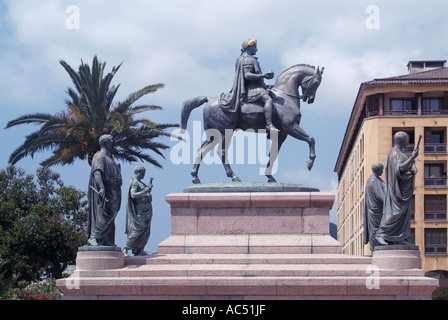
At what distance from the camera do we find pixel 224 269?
16.4m

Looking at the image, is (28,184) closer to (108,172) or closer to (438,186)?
(108,172)

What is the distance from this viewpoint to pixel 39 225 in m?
37.9

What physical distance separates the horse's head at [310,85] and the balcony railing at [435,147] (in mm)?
43167

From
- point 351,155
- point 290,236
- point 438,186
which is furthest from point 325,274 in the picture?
point 351,155

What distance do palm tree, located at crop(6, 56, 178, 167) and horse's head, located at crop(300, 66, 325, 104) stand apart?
1457cm

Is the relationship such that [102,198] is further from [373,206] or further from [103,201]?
[373,206]

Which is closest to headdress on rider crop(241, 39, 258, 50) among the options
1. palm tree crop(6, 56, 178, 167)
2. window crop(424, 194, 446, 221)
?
palm tree crop(6, 56, 178, 167)

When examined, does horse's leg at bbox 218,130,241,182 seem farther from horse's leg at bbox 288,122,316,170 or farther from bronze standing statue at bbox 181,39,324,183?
horse's leg at bbox 288,122,316,170

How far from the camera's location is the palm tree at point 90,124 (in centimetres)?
3369

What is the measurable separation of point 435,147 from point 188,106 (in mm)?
44295

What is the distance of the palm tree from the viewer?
33688mm

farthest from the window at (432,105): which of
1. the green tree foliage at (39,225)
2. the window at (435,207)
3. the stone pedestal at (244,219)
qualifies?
the stone pedestal at (244,219)

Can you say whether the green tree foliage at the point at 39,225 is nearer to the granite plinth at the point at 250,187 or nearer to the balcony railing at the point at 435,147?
the granite plinth at the point at 250,187

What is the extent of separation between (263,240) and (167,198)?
245 cm
